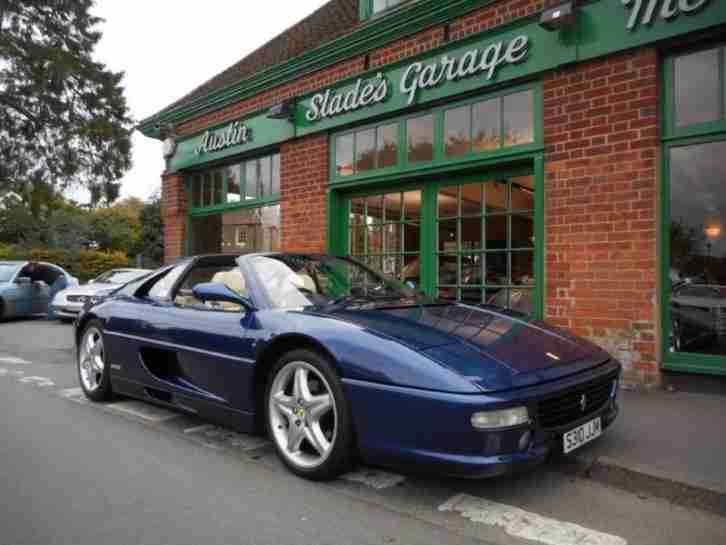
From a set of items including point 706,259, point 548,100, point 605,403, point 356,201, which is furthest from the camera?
point 356,201

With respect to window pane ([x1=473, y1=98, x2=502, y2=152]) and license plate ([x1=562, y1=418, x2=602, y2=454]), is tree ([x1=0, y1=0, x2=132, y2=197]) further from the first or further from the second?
license plate ([x1=562, y1=418, x2=602, y2=454])

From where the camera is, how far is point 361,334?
116 inches

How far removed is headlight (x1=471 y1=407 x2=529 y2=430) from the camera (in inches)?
97.7

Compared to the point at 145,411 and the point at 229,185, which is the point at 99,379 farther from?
the point at 229,185

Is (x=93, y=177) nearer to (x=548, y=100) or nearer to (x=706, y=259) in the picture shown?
(x=548, y=100)

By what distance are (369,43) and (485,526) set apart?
20.7 ft

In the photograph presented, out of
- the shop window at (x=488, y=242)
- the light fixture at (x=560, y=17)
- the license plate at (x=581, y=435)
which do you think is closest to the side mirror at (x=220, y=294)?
the license plate at (x=581, y=435)

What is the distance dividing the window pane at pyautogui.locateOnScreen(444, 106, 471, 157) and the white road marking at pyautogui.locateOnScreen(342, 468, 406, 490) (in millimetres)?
4201

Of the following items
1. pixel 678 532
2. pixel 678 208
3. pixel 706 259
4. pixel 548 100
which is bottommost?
pixel 678 532

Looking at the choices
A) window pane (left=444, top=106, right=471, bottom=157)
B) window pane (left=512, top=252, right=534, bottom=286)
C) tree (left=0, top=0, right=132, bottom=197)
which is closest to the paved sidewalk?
window pane (left=512, top=252, right=534, bottom=286)

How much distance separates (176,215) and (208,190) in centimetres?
88

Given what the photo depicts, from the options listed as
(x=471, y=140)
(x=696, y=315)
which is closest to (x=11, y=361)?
(x=471, y=140)

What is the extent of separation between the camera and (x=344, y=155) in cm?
780

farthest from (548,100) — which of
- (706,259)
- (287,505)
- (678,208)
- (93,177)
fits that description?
(93,177)
